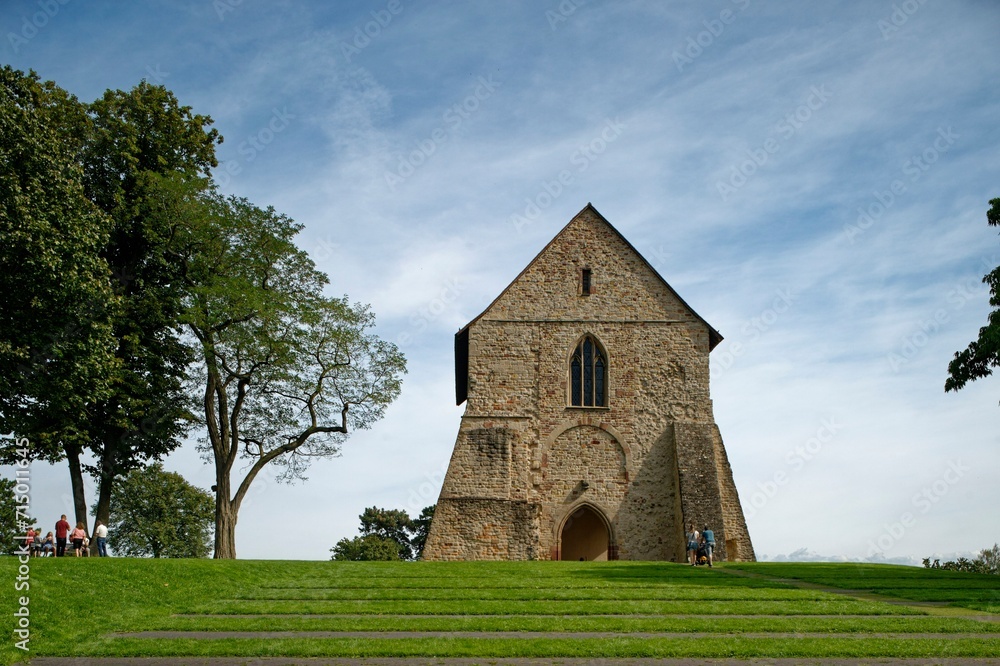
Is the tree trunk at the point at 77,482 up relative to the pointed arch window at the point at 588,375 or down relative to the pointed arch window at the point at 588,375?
down

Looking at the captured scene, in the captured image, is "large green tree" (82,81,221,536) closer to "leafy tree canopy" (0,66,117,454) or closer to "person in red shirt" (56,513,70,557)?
"leafy tree canopy" (0,66,117,454)

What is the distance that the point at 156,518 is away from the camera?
54.2 metres

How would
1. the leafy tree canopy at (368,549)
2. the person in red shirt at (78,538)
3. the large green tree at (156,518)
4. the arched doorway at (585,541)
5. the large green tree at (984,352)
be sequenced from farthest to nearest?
1. the leafy tree canopy at (368,549)
2. the large green tree at (156,518)
3. the arched doorway at (585,541)
4. the person in red shirt at (78,538)
5. the large green tree at (984,352)

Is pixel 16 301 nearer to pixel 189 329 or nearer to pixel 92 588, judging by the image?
pixel 189 329

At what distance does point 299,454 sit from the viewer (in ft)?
109

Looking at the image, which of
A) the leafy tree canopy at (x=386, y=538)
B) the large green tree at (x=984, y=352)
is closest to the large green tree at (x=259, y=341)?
the large green tree at (x=984, y=352)

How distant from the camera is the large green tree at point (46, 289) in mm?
23672

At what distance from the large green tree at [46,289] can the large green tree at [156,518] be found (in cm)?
2667

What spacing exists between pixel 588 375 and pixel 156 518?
116 ft

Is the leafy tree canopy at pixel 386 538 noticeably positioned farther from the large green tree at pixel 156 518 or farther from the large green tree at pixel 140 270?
the large green tree at pixel 140 270

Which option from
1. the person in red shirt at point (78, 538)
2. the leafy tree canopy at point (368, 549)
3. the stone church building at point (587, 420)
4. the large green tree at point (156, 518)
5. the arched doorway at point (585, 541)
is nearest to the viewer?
the person in red shirt at point (78, 538)

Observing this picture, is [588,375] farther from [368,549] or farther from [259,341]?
[368,549]

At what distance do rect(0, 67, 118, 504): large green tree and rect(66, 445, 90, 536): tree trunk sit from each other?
5.72 feet

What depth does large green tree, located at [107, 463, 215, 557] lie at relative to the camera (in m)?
53.1
